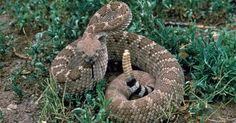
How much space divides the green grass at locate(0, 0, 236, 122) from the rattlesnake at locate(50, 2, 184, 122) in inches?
6.2

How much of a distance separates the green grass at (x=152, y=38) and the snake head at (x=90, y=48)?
14.4 inches

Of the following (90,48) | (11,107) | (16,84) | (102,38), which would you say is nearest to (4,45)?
(16,84)

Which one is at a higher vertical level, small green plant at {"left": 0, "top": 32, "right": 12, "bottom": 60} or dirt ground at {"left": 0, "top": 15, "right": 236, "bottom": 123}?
small green plant at {"left": 0, "top": 32, "right": 12, "bottom": 60}

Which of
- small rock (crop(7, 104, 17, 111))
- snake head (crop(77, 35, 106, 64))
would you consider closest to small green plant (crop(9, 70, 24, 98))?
small rock (crop(7, 104, 17, 111))

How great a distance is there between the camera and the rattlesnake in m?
5.19

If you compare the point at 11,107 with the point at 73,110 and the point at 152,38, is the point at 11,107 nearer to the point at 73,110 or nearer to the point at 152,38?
the point at 73,110

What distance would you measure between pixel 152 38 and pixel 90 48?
1.25 meters

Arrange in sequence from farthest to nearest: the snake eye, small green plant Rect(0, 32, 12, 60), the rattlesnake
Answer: small green plant Rect(0, 32, 12, 60) → the snake eye → the rattlesnake

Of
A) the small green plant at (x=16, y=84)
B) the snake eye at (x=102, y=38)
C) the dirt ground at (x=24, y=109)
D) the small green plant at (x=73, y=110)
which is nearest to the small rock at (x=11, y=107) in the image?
the dirt ground at (x=24, y=109)

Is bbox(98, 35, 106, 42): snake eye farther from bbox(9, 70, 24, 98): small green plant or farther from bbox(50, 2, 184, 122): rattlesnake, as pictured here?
bbox(9, 70, 24, 98): small green plant

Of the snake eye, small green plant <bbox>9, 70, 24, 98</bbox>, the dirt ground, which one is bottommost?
the dirt ground

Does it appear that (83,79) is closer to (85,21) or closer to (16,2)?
(85,21)

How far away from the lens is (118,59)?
6473 millimetres

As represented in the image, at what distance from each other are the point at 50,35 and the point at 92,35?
1028 millimetres
